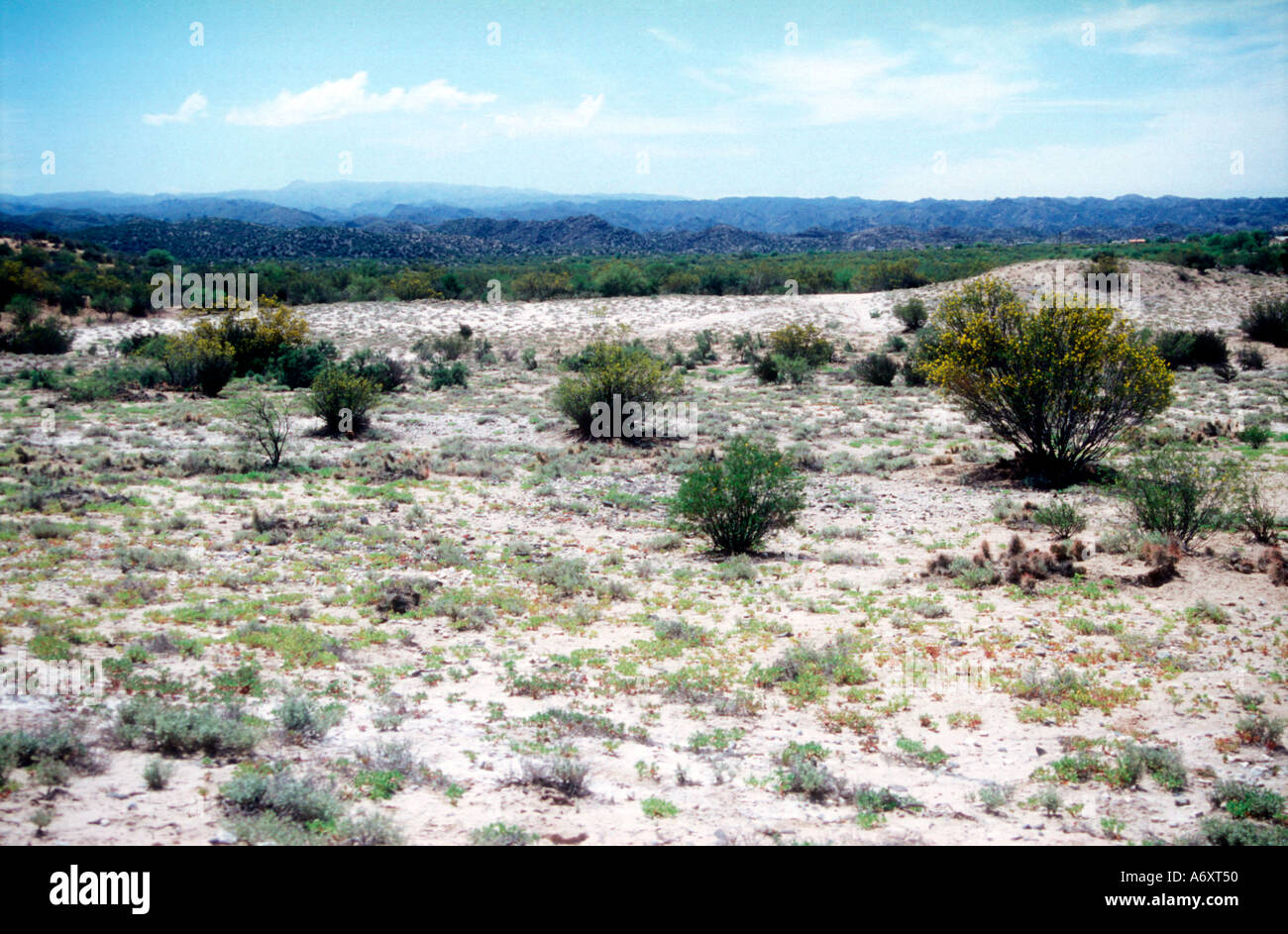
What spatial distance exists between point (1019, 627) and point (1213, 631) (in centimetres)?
179

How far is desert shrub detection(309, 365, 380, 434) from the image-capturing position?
59.7 ft

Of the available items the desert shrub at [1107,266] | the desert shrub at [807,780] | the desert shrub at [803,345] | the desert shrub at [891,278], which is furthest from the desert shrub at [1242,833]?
the desert shrub at [891,278]

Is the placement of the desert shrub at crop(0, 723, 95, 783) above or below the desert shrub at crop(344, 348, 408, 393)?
below

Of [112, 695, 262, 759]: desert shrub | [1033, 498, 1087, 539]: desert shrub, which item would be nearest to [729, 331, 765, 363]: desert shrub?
[1033, 498, 1087, 539]: desert shrub

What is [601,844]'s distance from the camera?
14.8ft

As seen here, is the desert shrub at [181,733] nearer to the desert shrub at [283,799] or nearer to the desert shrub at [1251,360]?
the desert shrub at [283,799]

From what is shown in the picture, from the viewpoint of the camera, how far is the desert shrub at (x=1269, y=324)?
28953 mm

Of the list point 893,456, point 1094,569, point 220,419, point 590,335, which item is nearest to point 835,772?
point 1094,569

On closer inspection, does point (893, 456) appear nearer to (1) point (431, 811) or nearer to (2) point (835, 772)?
(2) point (835, 772)

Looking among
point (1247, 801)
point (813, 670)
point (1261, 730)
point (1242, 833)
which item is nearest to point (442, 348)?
point (813, 670)

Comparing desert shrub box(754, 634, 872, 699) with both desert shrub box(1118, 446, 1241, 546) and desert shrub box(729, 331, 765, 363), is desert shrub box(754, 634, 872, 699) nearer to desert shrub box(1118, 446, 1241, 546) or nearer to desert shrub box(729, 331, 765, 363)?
desert shrub box(1118, 446, 1241, 546)

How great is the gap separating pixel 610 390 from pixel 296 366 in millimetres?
11329

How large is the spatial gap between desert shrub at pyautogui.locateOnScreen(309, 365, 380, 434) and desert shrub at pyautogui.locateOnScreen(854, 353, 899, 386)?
15900 mm

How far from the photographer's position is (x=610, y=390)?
62.5 ft
